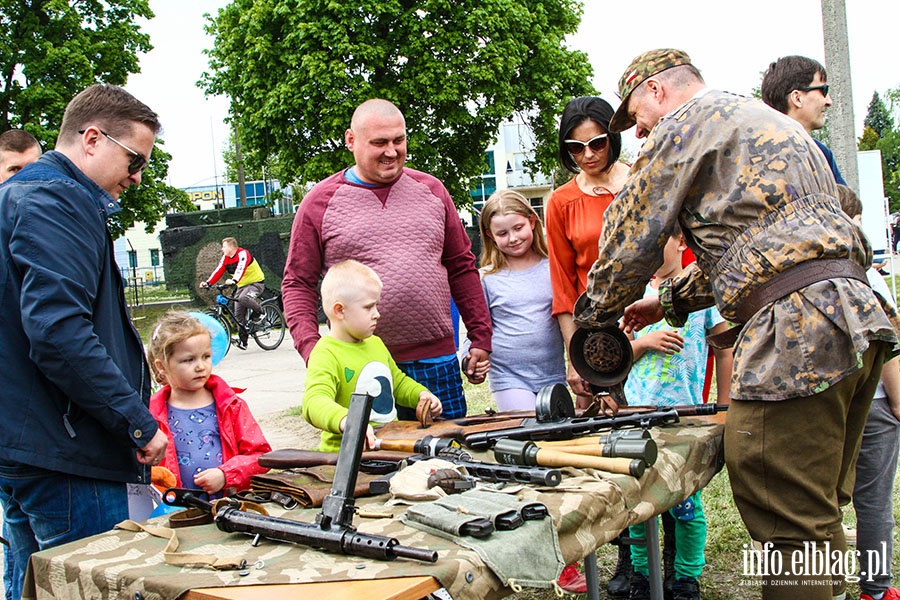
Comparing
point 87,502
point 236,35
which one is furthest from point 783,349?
point 236,35

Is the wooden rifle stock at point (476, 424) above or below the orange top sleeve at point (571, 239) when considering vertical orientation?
below

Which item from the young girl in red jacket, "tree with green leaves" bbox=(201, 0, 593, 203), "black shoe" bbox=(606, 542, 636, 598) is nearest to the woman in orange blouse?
"black shoe" bbox=(606, 542, 636, 598)

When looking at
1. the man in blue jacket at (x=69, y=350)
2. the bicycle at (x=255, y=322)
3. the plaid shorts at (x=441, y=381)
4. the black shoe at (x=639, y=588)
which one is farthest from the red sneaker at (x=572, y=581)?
the bicycle at (x=255, y=322)

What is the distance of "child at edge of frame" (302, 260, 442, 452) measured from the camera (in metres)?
3.05

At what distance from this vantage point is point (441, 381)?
12.6 ft

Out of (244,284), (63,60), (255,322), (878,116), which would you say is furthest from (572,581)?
(878,116)

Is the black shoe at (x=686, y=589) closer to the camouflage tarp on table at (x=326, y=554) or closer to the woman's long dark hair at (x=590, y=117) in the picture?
the camouflage tarp on table at (x=326, y=554)

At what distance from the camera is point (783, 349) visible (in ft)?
7.80

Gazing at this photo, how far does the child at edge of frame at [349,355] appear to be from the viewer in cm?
305

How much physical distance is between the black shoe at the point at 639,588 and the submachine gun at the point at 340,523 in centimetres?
216

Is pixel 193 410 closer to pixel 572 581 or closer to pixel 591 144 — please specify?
pixel 572 581

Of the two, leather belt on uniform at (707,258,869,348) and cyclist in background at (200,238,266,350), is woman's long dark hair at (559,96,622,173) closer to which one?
leather belt on uniform at (707,258,869,348)

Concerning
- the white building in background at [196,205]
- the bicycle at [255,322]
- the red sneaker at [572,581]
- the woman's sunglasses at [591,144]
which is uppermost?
the white building in background at [196,205]

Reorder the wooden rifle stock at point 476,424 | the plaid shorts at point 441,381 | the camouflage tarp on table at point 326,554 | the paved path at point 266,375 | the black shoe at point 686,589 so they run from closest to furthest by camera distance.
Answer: the camouflage tarp on table at point 326,554 → the wooden rifle stock at point 476,424 → the black shoe at point 686,589 → the plaid shorts at point 441,381 → the paved path at point 266,375
